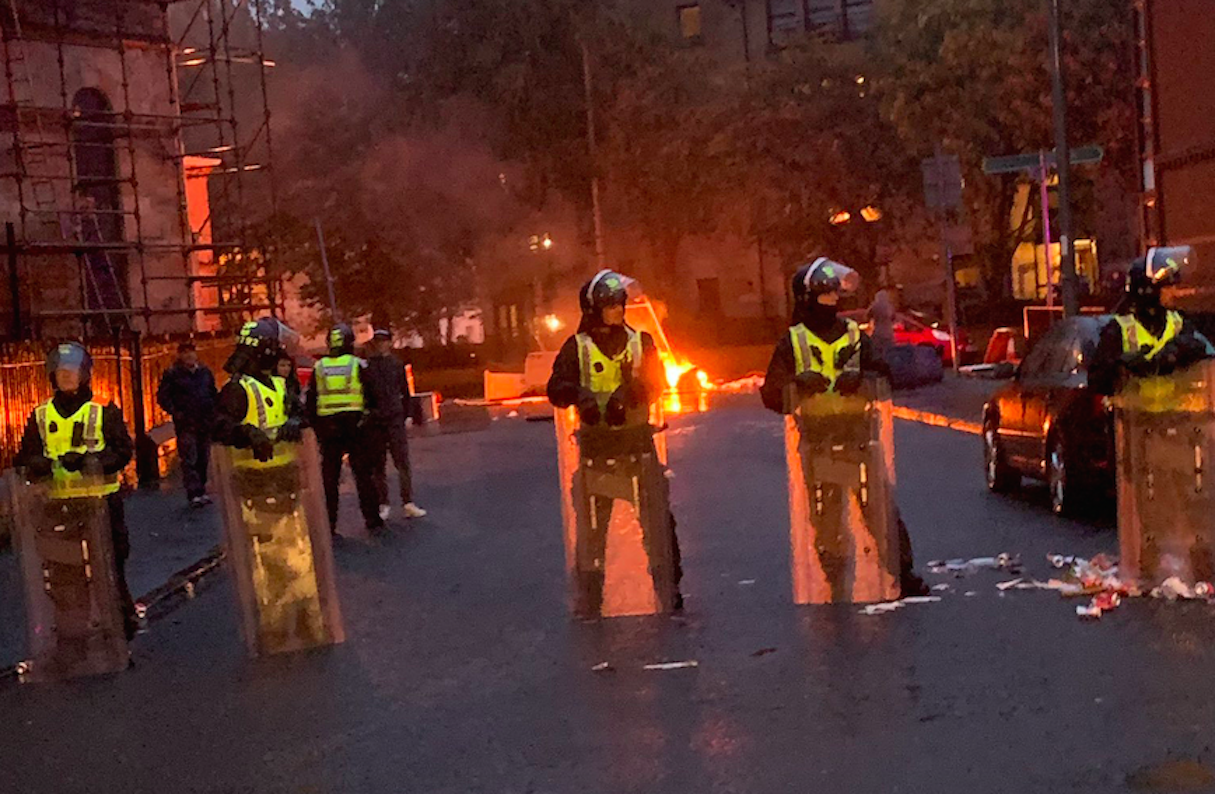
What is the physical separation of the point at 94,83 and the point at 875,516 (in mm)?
22136

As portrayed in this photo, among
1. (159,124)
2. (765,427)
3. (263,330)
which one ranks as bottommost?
(765,427)

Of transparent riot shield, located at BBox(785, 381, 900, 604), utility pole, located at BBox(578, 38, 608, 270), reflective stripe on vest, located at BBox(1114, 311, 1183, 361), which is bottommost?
transparent riot shield, located at BBox(785, 381, 900, 604)

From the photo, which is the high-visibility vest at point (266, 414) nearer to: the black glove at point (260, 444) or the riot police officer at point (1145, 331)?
the black glove at point (260, 444)

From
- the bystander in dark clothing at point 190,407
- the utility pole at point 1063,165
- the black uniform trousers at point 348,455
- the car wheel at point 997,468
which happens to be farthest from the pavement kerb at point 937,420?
the bystander in dark clothing at point 190,407

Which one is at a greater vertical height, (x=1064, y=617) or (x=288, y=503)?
(x=288, y=503)

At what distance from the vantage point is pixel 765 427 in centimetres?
2339

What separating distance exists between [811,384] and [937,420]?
1370 centimetres

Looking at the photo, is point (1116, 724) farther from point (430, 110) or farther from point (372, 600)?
point (430, 110)

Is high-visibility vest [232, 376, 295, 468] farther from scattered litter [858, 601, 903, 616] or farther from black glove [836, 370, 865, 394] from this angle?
scattered litter [858, 601, 903, 616]

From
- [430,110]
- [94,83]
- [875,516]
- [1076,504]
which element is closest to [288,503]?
[875,516]

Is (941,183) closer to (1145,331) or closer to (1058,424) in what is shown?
(1058,424)

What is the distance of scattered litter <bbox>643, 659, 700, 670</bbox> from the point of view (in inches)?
306

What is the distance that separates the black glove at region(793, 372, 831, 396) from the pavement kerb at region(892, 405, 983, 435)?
462 inches

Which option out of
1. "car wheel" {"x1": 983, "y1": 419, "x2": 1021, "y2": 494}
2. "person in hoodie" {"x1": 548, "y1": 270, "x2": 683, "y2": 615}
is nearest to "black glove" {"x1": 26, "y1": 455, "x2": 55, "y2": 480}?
"person in hoodie" {"x1": 548, "y1": 270, "x2": 683, "y2": 615}
